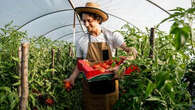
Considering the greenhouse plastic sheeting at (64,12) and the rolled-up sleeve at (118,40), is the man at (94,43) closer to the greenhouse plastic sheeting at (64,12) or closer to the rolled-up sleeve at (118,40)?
the rolled-up sleeve at (118,40)

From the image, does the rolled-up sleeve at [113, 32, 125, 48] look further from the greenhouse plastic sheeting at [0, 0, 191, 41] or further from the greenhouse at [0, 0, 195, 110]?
the greenhouse plastic sheeting at [0, 0, 191, 41]

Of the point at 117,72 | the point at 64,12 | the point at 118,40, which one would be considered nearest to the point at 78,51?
the point at 118,40

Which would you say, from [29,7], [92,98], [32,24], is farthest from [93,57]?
[32,24]

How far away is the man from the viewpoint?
200cm

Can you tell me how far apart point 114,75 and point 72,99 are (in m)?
1.62

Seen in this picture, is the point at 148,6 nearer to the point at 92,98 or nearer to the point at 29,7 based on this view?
the point at 29,7

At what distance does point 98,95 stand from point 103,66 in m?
0.66

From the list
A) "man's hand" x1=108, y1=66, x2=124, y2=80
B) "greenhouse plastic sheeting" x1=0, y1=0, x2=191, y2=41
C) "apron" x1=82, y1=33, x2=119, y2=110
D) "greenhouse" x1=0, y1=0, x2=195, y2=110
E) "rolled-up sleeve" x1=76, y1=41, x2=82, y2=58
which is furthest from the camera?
"greenhouse plastic sheeting" x1=0, y1=0, x2=191, y2=41

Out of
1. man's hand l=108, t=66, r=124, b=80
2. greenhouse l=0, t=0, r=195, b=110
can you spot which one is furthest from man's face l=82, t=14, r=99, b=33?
man's hand l=108, t=66, r=124, b=80

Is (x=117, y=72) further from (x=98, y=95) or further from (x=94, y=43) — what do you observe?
(x=94, y=43)

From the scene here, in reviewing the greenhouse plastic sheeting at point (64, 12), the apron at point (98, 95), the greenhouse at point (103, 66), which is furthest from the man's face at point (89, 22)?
the greenhouse plastic sheeting at point (64, 12)

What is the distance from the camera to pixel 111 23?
6.55 metres

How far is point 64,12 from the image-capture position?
6059 mm

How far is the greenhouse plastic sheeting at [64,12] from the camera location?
448 cm
